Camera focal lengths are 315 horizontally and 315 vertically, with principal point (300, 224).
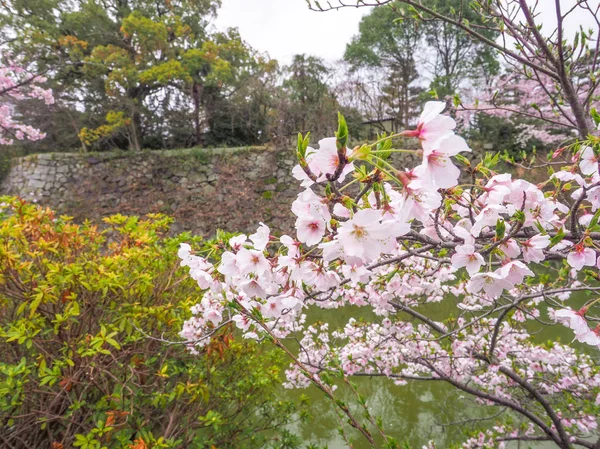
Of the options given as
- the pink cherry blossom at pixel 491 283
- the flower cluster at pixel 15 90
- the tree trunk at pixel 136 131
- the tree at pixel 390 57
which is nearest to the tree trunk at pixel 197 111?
the tree trunk at pixel 136 131

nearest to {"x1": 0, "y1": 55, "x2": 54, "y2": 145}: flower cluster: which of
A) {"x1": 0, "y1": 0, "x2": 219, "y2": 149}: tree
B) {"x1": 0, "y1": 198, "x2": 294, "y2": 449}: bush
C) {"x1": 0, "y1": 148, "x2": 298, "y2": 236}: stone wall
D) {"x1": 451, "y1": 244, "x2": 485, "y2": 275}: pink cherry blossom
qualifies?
{"x1": 0, "y1": 148, "x2": 298, "y2": 236}: stone wall

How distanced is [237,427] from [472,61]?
510 inches

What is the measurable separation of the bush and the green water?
89 cm

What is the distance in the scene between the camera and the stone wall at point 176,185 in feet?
26.4

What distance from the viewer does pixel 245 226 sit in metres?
8.23

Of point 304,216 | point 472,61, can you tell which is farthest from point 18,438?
point 472,61

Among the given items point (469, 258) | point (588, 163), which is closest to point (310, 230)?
point (469, 258)

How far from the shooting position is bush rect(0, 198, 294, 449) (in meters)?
1.37

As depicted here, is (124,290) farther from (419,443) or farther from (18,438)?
(419,443)

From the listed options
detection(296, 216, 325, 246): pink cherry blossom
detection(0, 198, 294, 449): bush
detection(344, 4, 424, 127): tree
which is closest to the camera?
detection(296, 216, 325, 246): pink cherry blossom

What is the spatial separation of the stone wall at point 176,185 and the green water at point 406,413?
522 centimetres

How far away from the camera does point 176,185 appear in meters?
8.36

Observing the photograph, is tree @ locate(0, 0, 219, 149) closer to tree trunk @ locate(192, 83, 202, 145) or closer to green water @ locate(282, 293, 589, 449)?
tree trunk @ locate(192, 83, 202, 145)

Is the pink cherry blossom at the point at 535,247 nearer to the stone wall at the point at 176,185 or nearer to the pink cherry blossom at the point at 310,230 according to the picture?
the pink cherry blossom at the point at 310,230
